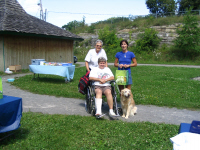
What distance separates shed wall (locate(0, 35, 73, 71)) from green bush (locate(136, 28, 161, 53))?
1211cm

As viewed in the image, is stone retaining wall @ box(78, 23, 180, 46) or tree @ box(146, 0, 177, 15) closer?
stone retaining wall @ box(78, 23, 180, 46)

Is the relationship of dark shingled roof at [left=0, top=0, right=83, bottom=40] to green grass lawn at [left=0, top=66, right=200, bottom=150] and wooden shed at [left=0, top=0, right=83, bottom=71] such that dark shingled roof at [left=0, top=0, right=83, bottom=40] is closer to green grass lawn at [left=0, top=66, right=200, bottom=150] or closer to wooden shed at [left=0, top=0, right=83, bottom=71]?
wooden shed at [left=0, top=0, right=83, bottom=71]

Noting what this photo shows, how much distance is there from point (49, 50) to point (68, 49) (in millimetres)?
3017

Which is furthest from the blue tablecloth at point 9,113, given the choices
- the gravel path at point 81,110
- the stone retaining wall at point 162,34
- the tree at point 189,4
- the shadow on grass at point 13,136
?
the tree at point 189,4

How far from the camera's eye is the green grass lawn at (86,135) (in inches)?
141

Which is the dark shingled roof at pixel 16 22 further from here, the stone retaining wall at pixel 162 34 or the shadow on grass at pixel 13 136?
the stone retaining wall at pixel 162 34

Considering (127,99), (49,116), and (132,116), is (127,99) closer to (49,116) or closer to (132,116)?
(132,116)

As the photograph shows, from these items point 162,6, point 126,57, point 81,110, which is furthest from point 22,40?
point 162,6

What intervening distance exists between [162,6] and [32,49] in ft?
128

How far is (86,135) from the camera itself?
3975 mm

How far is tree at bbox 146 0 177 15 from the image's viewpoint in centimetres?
4600

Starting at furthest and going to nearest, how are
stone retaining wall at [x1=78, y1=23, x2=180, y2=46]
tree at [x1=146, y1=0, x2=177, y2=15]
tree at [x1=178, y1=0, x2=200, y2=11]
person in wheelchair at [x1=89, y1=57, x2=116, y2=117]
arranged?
tree at [x1=146, y1=0, x2=177, y2=15] → tree at [x1=178, y1=0, x2=200, y2=11] → stone retaining wall at [x1=78, y1=23, x2=180, y2=46] → person in wheelchair at [x1=89, y1=57, x2=116, y2=117]

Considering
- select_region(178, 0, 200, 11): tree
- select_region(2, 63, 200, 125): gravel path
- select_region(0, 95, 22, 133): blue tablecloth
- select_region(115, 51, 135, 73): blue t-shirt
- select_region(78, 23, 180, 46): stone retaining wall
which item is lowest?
select_region(2, 63, 200, 125): gravel path

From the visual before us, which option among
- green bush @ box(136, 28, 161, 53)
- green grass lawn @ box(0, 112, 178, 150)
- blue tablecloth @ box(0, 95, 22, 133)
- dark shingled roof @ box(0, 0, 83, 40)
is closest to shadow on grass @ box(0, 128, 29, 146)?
green grass lawn @ box(0, 112, 178, 150)
